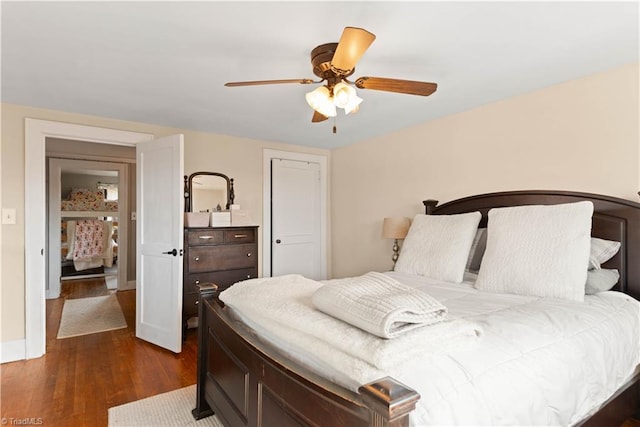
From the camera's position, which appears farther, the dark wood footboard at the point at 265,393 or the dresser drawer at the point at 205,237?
the dresser drawer at the point at 205,237

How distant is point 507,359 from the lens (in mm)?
1173

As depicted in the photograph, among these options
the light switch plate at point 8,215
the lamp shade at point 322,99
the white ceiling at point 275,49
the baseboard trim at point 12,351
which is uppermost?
the white ceiling at point 275,49

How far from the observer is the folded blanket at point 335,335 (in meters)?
1.03

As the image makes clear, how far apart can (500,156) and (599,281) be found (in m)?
1.24

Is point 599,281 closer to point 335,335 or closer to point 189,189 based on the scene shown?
point 335,335

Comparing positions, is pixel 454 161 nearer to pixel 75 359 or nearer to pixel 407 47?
pixel 407 47

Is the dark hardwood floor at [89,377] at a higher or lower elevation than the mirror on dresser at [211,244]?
lower

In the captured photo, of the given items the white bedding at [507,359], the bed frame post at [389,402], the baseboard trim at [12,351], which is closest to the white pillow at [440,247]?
the white bedding at [507,359]

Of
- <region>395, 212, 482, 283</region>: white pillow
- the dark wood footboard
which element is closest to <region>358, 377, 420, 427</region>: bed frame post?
the dark wood footboard

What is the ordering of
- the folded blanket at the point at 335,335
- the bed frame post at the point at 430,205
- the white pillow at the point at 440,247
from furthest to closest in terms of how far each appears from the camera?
1. the bed frame post at the point at 430,205
2. the white pillow at the point at 440,247
3. the folded blanket at the point at 335,335

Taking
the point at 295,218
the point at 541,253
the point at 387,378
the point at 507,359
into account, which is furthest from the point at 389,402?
the point at 295,218

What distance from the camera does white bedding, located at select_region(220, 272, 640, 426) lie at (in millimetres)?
995

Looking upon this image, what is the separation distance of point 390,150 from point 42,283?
370 cm

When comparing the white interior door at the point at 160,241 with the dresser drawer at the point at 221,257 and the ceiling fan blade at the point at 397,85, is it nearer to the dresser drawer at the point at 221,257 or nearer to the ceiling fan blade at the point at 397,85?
the dresser drawer at the point at 221,257
